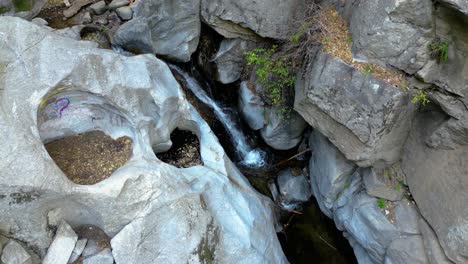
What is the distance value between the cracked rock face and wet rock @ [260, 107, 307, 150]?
2310 mm

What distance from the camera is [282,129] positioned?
9.47 meters

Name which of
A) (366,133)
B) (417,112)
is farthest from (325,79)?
(417,112)

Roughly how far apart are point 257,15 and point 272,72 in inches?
53.3

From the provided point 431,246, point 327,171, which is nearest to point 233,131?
point 327,171

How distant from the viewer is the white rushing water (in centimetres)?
1000

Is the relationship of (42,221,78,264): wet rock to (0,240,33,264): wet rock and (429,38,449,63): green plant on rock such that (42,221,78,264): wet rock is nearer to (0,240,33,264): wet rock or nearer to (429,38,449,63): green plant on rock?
(0,240,33,264): wet rock

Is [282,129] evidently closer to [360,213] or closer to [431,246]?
[360,213]

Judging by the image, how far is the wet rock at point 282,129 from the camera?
9305 mm

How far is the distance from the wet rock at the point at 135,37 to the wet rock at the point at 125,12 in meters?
0.89

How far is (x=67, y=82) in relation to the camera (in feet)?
21.4

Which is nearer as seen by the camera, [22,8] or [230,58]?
[230,58]

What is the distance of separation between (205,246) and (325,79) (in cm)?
376

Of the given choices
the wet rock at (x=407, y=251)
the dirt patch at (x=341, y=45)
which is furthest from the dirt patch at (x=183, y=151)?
the wet rock at (x=407, y=251)

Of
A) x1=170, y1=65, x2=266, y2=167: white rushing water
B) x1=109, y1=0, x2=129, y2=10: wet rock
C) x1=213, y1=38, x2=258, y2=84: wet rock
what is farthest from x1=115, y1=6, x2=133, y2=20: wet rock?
x1=213, y1=38, x2=258, y2=84: wet rock
